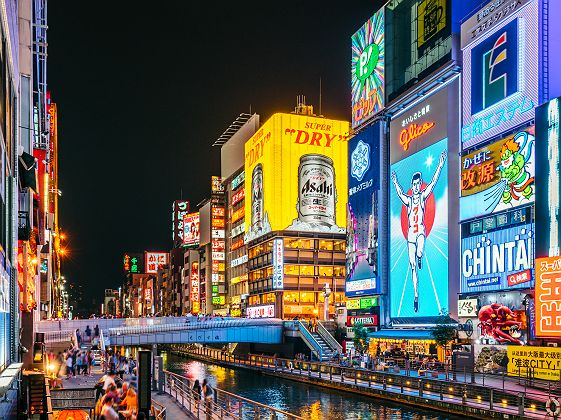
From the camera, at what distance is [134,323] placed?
77.1 meters

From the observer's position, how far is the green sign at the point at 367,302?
74.5m

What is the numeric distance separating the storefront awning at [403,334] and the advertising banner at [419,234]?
1714mm

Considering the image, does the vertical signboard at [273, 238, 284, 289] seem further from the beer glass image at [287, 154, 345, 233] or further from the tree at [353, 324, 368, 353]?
the tree at [353, 324, 368, 353]

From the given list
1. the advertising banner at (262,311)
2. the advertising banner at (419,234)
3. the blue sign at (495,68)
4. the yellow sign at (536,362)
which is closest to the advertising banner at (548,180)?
the blue sign at (495,68)

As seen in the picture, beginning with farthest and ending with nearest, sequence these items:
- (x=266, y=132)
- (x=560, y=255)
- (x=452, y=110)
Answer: (x=266, y=132), (x=452, y=110), (x=560, y=255)

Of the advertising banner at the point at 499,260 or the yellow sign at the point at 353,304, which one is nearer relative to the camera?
the advertising banner at the point at 499,260

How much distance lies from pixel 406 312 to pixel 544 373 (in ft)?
102

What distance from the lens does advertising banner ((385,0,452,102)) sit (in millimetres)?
67188

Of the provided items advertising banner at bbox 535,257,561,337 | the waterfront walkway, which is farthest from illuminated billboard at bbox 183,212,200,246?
advertising banner at bbox 535,257,561,337

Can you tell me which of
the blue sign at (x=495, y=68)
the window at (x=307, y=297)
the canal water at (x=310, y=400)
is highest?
the blue sign at (x=495, y=68)

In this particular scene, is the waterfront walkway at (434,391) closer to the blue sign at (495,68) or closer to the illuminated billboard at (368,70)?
the blue sign at (495,68)

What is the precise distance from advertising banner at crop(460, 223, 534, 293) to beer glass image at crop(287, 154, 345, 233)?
5390 centimetres

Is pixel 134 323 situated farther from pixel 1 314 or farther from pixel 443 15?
pixel 1 314

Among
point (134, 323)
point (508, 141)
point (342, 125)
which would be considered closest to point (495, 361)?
point (508, 141)
